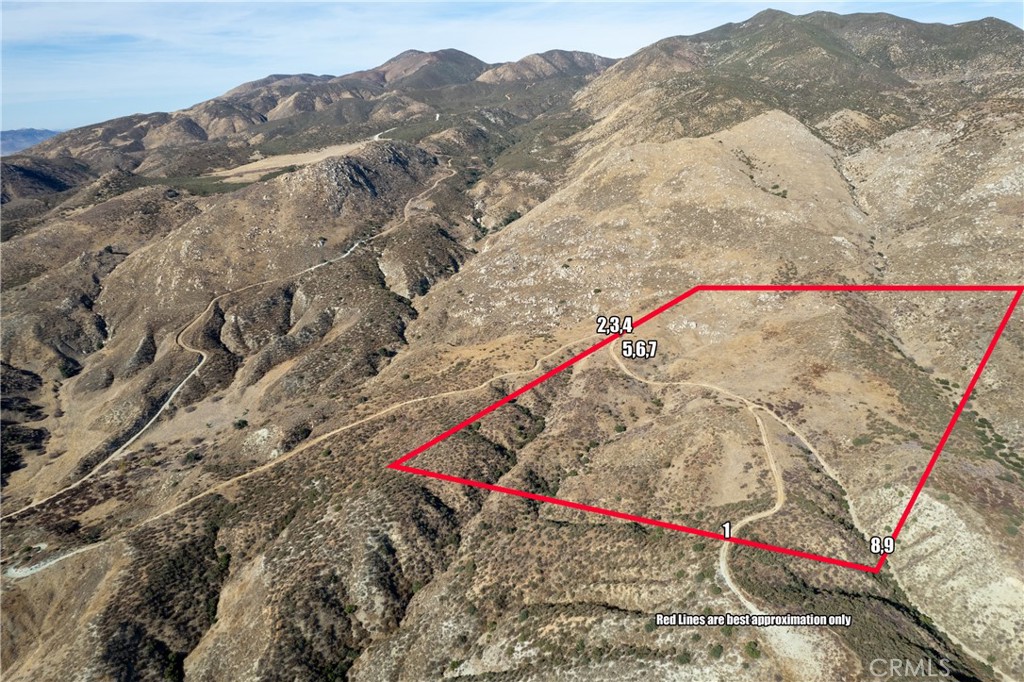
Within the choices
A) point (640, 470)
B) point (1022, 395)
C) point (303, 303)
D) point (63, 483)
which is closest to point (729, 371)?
point (640, 470)

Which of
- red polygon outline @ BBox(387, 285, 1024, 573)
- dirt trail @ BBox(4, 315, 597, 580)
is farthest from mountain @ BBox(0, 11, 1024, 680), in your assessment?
red polygon outline @ BBox(387, 285, 1024, 573)
